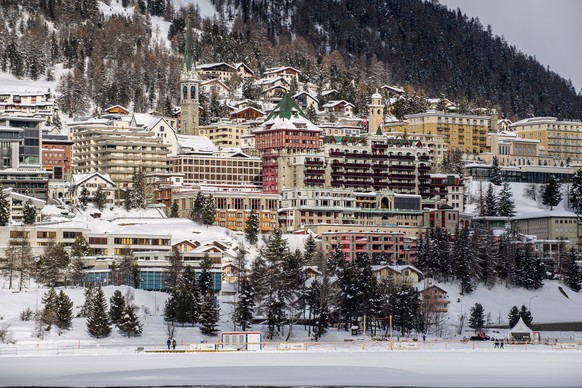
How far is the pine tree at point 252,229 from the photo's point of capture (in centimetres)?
16900

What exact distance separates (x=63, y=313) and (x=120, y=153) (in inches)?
3011

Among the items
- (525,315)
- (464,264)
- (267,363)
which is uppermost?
(464,264)

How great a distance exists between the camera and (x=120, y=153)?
639 ft

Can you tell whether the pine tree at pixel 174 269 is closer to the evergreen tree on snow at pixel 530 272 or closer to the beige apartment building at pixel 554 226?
the evergreen tree on snow at pixel 530 272

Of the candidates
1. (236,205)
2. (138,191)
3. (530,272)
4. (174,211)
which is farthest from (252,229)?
(530,272)

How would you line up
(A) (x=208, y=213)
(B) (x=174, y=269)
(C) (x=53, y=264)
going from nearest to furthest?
(C) (x=53, y=264)
(B) (x=174, y=269)
(A) (x=208, y=213)

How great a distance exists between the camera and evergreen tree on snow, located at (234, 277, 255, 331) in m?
129

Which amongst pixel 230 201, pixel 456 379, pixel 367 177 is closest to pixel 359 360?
pixel 456 379

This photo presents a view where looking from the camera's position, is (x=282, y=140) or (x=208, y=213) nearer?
(x=208, y=213)

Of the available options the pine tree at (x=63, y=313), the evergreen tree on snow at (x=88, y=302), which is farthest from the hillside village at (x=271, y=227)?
the pine tree at (x=63, y=313)

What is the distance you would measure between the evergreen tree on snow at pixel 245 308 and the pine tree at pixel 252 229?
124 feet

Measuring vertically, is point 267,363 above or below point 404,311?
below

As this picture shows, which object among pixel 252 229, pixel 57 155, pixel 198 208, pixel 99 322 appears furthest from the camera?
pixel 57 155

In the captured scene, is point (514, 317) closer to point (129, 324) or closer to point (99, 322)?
point (129, 324)
